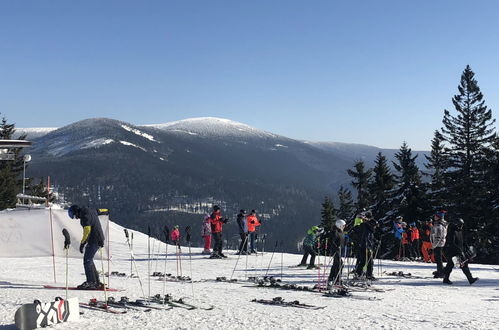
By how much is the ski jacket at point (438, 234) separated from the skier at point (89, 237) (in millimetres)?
10261

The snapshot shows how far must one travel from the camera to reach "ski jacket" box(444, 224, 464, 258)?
13375mm

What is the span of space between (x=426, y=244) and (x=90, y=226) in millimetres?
15870

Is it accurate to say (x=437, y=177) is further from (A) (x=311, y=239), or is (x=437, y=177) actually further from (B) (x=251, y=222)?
(A) (x=311, y=239)

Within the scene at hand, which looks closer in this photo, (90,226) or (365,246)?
(90,226)

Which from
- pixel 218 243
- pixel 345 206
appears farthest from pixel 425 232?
pixel 345 206

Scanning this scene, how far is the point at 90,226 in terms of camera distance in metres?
10.3

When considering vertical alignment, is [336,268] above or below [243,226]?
below

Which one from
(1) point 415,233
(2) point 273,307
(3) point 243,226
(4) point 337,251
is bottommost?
(2) point 273,307

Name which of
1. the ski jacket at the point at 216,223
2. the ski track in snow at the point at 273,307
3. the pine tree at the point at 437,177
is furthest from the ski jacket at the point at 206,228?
the pine tree at the point at 437,177

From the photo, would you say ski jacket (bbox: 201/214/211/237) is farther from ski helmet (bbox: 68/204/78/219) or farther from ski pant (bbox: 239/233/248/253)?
ski helmet (bbox: 68/204/78/219)

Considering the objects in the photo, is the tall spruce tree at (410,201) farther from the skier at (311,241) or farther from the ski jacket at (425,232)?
the skier at (311,241)

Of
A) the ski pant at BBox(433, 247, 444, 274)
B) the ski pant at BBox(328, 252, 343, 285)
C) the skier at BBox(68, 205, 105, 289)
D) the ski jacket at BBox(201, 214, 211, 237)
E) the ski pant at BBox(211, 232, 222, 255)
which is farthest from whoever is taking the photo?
the ski jacket at BBox(201, 214, 211, 237)

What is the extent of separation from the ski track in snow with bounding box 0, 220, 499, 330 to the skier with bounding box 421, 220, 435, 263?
511cm

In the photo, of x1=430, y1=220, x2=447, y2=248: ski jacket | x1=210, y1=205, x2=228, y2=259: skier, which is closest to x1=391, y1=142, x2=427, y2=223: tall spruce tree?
x1=210, y1=205, x2=228, y2=259: skier
